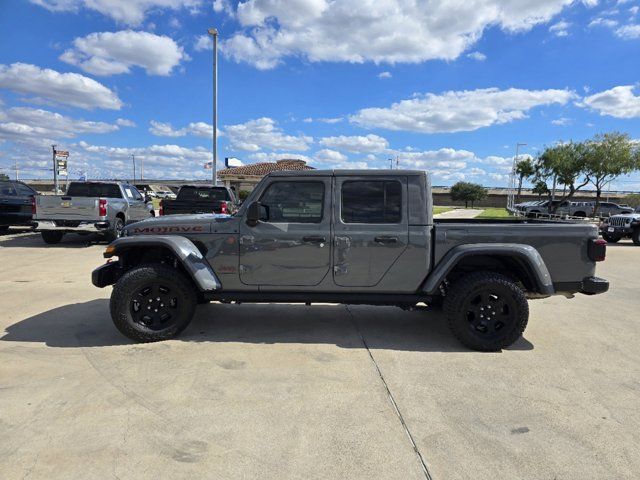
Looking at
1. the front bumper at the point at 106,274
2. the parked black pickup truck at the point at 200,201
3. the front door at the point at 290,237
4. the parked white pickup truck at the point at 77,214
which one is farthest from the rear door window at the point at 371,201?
the parked white pickup truck at the point at 77,214

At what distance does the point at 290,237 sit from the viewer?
4352mm

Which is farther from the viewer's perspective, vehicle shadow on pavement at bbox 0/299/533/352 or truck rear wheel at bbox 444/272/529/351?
vehicle shadow on pavement at bbox 0/299/533/352

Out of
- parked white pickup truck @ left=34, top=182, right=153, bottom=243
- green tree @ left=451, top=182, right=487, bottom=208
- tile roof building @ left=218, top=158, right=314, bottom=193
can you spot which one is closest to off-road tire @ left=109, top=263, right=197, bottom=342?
parked white pickup truck @ left=34, top=182, right=153, bottom=243

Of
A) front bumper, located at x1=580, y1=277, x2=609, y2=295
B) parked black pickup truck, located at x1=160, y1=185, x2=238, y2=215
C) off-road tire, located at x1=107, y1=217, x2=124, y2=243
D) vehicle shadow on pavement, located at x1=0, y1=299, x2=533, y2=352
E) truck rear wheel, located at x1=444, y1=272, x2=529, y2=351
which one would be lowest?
vehicle shadow on pavement, located at x1=0, y1=299, x2=533, y2=352

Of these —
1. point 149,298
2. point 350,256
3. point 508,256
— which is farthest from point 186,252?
point 508,256

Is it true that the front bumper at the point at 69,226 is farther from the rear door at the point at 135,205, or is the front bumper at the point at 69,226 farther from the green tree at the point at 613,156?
the green tree at the point at 613,156

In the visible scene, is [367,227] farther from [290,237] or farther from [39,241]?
[39,241]

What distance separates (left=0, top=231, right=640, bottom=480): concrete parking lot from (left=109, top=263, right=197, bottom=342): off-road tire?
0.17 meters

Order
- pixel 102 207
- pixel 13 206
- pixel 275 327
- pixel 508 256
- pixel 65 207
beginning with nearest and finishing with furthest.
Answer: pixel 508 256, pixel 275 327, pixel 65 207, pixel 102 207, pixel 13 206

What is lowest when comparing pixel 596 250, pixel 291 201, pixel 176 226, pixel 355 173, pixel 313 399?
pixel 313 399

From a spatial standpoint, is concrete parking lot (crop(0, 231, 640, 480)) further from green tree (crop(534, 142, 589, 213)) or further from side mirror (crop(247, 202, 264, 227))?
green tree (crop(534, 142, 589, 213))

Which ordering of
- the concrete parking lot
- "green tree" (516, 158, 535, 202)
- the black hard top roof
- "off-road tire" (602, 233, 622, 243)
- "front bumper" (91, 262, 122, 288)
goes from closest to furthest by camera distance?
the concrete parking lot < the black hard top roof < "front bumper" (91, 262, 122, 288) < "off-road tire" (602, 233, 622, 243) < "green tree" (516, 158, 535, 202)

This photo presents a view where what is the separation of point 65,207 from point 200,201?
3275 mm

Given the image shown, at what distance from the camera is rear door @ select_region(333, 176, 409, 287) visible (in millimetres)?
4336
